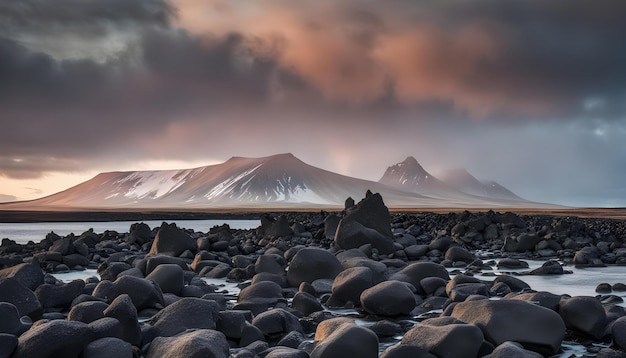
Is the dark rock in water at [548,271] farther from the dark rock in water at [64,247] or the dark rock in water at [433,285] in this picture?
the dark rock in water at [64,247]

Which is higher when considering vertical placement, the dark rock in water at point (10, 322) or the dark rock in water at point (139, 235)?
the dark rock in water at point (139, 235)

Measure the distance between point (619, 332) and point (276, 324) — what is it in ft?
20.3

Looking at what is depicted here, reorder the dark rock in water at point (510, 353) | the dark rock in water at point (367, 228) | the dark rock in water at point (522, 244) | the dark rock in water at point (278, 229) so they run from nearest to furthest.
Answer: the dark rock in water at point (510, 353)
the dark rock in water at point (367, 228)
the dark rock in water at point (522, 244)
the dark rock in water at point (278, 229)

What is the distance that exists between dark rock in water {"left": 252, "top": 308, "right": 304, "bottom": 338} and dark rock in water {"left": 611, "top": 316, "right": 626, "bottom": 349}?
18.6 feet

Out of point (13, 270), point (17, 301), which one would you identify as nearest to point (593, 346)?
point (17, 301)

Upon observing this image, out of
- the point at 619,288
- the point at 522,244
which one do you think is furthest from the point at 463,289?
the point at 522,244

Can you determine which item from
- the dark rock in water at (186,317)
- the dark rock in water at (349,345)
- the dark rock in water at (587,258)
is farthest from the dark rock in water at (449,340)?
the dark rock in water at (587,258)

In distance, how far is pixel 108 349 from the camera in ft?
28.2

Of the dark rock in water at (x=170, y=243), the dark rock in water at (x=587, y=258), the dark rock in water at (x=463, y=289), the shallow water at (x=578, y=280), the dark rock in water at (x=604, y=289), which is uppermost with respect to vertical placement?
the dark rock in water at (x=170, y=243)

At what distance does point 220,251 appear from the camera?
27.8m

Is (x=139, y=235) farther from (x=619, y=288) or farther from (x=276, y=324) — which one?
(x=619, y=288)

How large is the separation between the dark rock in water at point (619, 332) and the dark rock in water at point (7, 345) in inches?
392

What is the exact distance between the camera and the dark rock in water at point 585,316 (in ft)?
35.0

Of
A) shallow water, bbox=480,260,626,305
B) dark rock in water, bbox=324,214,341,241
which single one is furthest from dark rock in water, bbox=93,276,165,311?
dark rock in water, bbox=324,214,341,241
